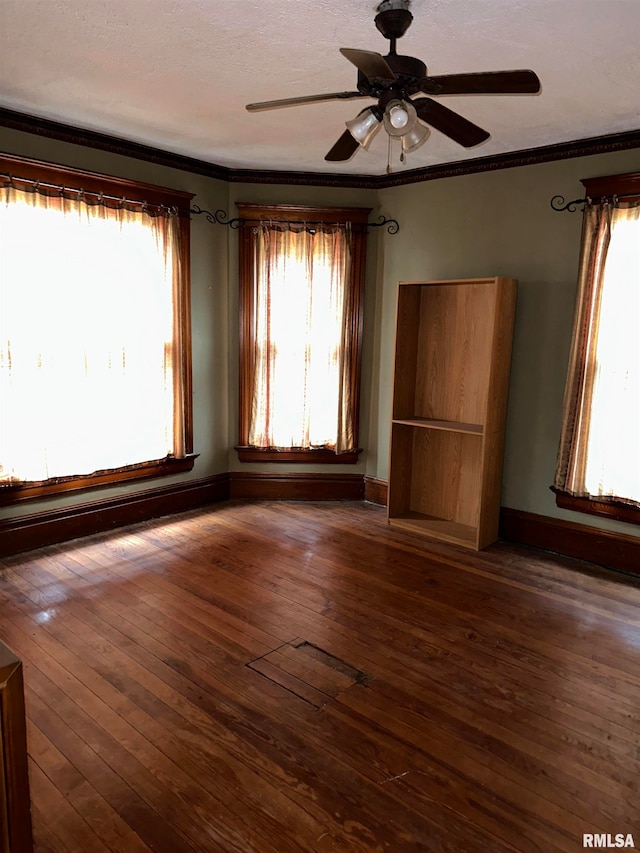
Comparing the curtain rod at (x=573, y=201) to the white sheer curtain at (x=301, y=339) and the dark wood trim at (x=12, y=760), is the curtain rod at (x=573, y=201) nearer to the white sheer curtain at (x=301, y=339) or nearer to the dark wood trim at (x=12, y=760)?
the white sheer curtain at (x=301, y=339)

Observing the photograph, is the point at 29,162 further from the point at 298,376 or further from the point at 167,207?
the point at 298,376

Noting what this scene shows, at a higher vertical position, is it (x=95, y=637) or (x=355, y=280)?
(x=355, y=280)

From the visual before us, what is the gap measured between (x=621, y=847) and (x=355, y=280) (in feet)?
13.4

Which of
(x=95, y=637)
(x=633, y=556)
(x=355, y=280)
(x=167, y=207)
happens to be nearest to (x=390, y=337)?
(x=355, y=280)

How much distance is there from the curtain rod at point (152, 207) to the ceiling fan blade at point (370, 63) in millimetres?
2535

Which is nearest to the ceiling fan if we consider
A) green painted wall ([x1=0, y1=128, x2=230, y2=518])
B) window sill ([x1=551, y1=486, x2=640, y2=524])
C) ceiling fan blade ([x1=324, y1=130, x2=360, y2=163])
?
ceiling fan blade ([x1=324, y1=130, x2=360, y2=163])

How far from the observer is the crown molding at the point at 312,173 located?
3672mm

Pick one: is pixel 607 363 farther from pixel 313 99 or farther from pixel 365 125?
pixel 313 99

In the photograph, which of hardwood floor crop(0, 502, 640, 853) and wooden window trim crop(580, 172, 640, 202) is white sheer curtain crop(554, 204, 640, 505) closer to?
wooden window trim crop(580, 172, 640, 202)

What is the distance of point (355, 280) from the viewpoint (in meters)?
4.99

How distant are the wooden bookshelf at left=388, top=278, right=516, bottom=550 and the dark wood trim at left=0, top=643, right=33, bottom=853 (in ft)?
10.7

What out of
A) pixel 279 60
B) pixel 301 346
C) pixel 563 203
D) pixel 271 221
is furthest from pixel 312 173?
pixel 279 60

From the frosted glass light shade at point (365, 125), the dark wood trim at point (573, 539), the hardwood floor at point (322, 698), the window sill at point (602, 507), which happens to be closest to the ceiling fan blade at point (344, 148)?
the frosted glass light shade at point (365, 125)

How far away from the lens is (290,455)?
5.20 meters
